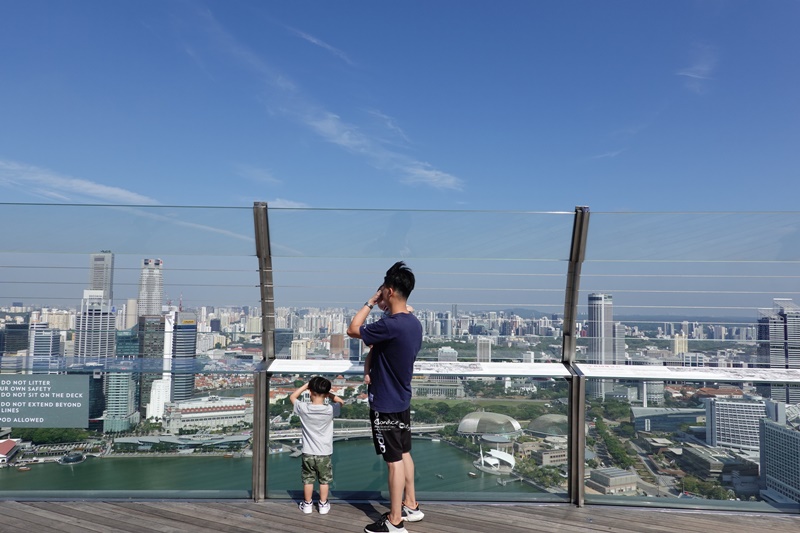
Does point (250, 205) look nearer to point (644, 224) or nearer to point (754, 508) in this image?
point (644, 224)

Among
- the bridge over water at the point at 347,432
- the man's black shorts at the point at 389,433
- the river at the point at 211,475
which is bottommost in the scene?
the river at the point at 211,475

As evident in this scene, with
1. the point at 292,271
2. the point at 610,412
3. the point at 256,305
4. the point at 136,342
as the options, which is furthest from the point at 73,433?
the point at 610,412

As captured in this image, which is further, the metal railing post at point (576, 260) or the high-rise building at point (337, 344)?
the high-rise building at point (337, 344)

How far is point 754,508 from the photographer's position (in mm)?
2914

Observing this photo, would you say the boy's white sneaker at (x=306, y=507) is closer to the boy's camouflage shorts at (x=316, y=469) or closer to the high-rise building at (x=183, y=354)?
the boy's camouflage shorts at (x=316, y=469)

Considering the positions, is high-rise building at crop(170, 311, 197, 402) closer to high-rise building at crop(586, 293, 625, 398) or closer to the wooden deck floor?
the wooden deck floor

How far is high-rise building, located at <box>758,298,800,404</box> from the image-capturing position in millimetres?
2936

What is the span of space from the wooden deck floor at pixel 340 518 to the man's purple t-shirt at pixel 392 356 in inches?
28.8

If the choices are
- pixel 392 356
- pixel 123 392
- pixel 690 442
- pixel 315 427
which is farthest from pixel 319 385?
pixel 690 442

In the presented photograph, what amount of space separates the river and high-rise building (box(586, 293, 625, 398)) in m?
0.81

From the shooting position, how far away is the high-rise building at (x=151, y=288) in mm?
3096

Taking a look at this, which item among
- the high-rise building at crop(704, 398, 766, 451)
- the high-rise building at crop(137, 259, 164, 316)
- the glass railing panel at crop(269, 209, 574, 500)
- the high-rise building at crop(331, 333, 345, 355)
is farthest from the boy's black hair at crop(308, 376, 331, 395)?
the high-rise building at crop(704, 398, 766, 451)

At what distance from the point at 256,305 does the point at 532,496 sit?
2.17m

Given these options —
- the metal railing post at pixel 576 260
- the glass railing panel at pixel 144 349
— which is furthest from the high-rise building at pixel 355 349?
the metal railing post at pixel 576 260
